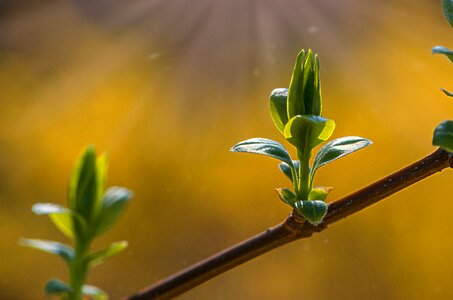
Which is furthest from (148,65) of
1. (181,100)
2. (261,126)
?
(261,126)

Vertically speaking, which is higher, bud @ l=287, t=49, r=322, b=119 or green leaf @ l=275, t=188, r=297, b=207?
bud @ l=287, t=49, r=322, b=119

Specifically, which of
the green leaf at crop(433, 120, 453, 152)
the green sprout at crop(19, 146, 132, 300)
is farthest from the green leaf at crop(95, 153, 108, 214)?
the green leaf at crop(433, 120, 453, 152)

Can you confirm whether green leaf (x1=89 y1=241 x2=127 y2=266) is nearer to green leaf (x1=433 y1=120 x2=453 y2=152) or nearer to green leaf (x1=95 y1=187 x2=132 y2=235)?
green leaf (x1=95 y1=187 x2=132 y2=235)

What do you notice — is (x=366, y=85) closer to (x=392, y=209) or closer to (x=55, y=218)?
(x=392, y=209)

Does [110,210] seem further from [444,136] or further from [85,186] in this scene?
[444,136]

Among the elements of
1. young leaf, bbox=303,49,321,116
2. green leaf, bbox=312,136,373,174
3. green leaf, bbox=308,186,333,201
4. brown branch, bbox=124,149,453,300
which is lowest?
brown branch, bbox=124,149,453,300

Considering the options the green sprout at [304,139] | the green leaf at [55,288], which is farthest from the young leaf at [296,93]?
the green leaf at [55,288]

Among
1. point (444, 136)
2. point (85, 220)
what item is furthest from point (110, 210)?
point (444, 136)
